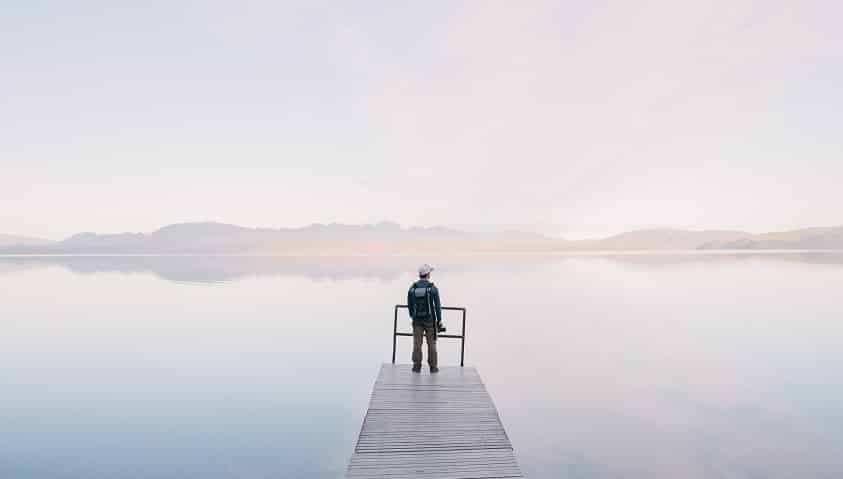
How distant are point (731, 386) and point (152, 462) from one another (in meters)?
18.5

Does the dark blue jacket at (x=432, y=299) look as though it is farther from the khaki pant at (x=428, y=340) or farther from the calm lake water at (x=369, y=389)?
the calm lake water at (x=369, y=389)

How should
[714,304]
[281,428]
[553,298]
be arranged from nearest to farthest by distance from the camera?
[281,428] < [714,304] < [553,298]

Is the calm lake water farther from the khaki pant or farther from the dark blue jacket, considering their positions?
the dark blue jacket

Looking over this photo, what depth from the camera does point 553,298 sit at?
4728cm

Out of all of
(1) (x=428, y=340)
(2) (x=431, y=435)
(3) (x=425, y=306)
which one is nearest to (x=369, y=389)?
(1) (x=428, y=340)

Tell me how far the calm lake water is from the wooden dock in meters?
2.80

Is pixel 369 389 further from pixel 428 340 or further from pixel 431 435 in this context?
pixel 431 435

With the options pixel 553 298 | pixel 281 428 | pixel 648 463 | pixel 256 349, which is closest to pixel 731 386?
pixel 648 463

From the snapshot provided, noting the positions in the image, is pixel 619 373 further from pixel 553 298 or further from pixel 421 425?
pixel 553 298

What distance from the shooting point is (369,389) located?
17672mm

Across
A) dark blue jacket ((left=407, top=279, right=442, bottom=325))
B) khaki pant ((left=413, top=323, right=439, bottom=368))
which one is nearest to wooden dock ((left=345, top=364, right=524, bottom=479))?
khaki pant ((left=413, top=323, right=439, bottom=368))

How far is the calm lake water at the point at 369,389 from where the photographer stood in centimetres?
1136

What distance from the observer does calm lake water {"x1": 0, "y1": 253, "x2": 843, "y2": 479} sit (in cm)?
1136

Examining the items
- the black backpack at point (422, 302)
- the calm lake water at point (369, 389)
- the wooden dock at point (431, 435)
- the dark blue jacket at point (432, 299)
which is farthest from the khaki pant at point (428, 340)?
the calm lake water at point (369, 389)
